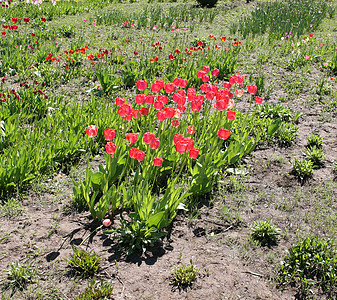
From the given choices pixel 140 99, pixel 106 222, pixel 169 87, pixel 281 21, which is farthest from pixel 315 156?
pixel 281 21

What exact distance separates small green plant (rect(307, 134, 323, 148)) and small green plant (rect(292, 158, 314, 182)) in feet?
2.03

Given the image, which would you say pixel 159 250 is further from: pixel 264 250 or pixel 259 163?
pixel 259 163

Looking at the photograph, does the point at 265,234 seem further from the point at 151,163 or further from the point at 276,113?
the point at 276,113

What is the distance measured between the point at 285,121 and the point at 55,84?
3723 millimetres

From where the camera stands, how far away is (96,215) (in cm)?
285

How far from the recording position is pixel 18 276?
92.0 inches

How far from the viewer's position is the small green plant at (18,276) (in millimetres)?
2306

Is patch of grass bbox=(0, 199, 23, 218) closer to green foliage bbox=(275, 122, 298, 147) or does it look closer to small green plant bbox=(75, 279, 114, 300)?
small green plant bbox=(75, 279, 114, 300)

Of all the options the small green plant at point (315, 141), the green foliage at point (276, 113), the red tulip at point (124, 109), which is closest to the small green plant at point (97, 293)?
the red tulip at point (124, 109)

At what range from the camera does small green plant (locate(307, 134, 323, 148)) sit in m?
4.23

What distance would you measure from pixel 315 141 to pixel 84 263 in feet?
10.4

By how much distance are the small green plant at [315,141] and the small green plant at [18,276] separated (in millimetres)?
3459

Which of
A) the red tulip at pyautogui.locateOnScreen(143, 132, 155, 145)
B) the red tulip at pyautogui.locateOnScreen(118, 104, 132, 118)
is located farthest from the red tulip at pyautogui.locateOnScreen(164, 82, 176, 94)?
the red tulip at pyautogui.locateOnScreen(143, 132, 155, 145)

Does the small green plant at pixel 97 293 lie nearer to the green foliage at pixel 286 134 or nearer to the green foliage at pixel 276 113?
the green foliage at pixel 286 134
